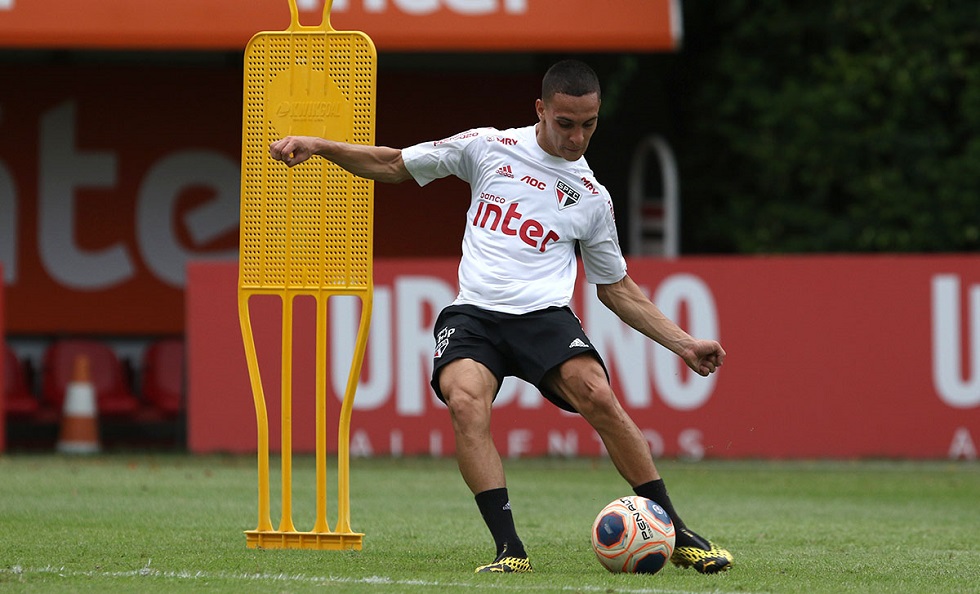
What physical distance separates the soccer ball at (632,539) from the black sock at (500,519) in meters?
0.32

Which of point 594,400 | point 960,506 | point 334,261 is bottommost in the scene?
point 960,506

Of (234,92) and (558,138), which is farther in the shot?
(234,92)

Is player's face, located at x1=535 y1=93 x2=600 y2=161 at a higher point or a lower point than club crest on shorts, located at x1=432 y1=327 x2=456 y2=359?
higher

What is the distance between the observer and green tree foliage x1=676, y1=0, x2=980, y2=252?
18.5m

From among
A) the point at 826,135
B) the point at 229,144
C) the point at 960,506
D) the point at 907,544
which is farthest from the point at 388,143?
the point at 907,544

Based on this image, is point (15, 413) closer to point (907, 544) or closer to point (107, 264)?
point (107, 264)

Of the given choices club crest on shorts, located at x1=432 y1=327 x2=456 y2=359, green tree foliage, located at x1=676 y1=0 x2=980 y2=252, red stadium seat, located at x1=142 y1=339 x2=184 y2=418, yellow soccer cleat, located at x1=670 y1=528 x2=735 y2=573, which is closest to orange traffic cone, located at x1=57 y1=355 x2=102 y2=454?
red stadium seat, located at x1=142 y1=339 x2=184 y2=418

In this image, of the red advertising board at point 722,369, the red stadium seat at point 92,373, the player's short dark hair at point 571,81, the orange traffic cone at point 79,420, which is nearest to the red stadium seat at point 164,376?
the red stadium seat at point 92,373

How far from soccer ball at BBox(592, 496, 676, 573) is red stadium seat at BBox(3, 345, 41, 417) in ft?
34.7

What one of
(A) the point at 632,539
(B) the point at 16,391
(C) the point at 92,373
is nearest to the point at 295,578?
(A) the point at 632,539

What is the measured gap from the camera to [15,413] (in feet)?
53.0

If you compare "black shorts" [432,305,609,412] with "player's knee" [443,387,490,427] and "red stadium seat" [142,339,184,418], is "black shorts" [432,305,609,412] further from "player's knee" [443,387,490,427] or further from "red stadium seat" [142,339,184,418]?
"red stadium seat" [142,339,184,418]

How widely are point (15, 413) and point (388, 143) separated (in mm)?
5030

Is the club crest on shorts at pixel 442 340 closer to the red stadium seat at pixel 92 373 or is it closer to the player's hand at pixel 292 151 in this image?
the player's hand at pixel 292 151
